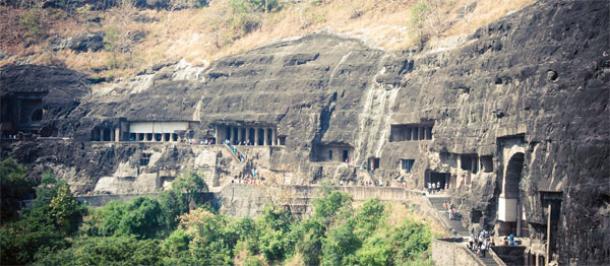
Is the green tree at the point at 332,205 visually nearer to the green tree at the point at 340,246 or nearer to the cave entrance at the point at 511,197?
the green tree at the point at 340,246

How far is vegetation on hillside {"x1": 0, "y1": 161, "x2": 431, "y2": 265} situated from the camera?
54844 mm

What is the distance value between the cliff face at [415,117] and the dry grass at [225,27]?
2693 mm

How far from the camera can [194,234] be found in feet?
207

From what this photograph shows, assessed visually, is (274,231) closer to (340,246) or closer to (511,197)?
(340,246)

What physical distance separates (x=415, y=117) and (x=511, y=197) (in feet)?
40.0

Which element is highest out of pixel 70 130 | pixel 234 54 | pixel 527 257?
pixel 234 54

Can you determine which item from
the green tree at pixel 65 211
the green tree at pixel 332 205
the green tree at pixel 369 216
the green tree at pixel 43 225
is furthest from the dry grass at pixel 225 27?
the green tree at pixel 65 211

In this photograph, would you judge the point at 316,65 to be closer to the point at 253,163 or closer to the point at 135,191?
the point at 253,163

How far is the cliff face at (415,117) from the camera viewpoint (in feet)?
148

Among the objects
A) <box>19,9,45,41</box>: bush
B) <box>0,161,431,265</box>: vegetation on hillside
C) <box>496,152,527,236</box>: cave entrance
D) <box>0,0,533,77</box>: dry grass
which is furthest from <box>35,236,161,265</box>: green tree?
<box>19,9,45,41</box>: bush

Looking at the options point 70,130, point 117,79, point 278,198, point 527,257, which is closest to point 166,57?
point 117,79

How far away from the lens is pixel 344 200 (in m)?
60.8

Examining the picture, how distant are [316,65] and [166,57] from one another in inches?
758

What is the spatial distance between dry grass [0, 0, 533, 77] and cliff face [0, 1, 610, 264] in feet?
8.83
